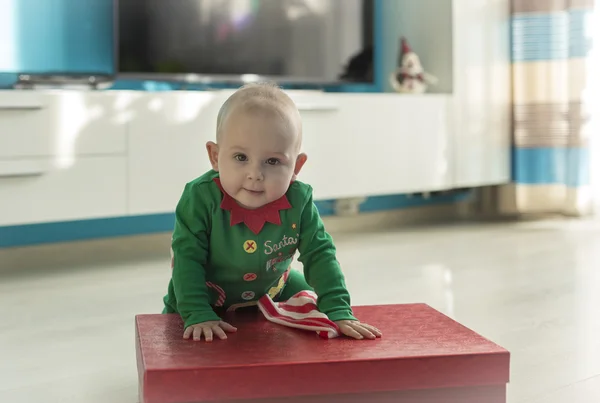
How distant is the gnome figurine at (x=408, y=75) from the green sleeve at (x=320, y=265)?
234 centimetres

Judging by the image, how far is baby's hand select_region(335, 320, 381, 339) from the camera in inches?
48.8

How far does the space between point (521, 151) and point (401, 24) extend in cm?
79

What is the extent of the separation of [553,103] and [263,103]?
8.94ft

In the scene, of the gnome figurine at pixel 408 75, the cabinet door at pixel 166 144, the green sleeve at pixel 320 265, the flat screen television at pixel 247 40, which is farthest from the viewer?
the gnome figurine at pixel 408 75

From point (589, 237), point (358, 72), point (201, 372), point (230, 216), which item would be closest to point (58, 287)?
point (230, 216)

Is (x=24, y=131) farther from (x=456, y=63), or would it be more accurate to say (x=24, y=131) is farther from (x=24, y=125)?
(x=456, y=63)

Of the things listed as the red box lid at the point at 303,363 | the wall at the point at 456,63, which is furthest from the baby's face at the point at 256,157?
the wall at the point at 456,63

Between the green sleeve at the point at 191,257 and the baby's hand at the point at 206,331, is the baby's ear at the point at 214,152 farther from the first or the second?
the baby's hand at the point at 206,331

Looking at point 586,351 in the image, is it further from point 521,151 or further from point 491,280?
point 521,151

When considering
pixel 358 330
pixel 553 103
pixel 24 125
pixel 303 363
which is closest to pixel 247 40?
pixel 24 125

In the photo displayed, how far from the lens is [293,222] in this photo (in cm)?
133

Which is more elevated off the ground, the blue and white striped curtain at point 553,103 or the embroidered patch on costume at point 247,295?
the blue and white striped curtain at point 553,103

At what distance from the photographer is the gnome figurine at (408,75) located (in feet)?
11.8

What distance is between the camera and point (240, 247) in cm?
132
